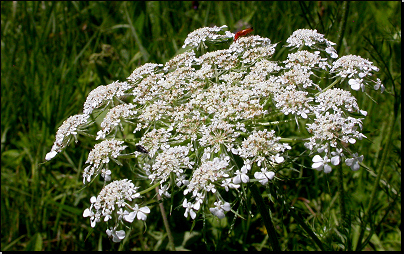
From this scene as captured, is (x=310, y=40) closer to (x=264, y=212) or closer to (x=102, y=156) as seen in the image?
(x=264, y=212)

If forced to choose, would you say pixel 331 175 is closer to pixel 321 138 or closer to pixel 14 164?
pixel 321 138

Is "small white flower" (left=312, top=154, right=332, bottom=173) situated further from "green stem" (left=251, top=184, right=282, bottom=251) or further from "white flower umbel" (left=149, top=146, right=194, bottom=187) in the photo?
"white flower umbel" (left=149, top=146, right=194, bottom=187)

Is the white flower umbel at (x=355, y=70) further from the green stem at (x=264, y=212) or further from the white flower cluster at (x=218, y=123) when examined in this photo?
the green stem at (x=264, y=212)

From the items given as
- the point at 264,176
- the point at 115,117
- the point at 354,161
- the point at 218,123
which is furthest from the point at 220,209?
the point at 115,117

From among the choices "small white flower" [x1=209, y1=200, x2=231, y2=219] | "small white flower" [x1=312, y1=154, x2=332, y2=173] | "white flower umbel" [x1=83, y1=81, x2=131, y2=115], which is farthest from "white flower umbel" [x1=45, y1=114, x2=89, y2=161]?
"small white flower" [x1=312, y1=154, x2=332, y2=173]

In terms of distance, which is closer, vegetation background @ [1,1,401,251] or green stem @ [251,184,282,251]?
green stem @ [251,184,282,251]

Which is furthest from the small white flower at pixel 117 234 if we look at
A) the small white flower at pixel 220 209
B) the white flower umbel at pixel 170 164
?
the small white flower at pixel 220 209
